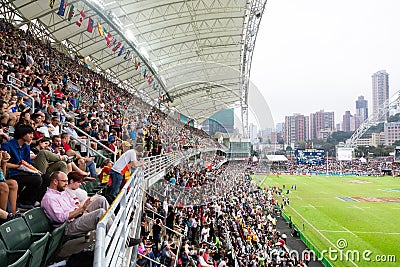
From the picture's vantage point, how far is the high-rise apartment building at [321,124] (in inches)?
4835

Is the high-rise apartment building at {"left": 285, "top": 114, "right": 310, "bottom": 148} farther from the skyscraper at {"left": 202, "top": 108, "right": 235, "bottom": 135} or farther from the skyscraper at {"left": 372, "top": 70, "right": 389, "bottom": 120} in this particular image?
the skyscraper at {"left": 202, "top": 108, "right": 235, "bottom": 135}

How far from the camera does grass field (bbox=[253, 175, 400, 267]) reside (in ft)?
62.7

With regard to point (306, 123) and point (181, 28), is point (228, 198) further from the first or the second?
point (306, 123)

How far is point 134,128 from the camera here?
6543 mm

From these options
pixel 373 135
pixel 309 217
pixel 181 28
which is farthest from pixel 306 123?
pixel 181 28

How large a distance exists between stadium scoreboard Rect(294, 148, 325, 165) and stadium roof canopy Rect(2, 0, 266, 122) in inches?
1814

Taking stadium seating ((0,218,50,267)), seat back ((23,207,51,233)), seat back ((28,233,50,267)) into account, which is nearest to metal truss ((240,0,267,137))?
seat back ((23,207,51,233))

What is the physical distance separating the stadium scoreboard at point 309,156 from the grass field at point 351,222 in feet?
90.0

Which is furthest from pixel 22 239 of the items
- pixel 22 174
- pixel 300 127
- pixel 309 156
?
pixel 300 127

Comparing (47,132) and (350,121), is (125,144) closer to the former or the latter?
(47,132)

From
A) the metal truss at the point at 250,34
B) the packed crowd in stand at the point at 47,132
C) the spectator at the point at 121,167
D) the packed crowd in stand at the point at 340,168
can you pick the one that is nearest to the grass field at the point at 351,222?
the packed crowd in stand at the point at 47,132

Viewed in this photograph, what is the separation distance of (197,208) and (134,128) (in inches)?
355
